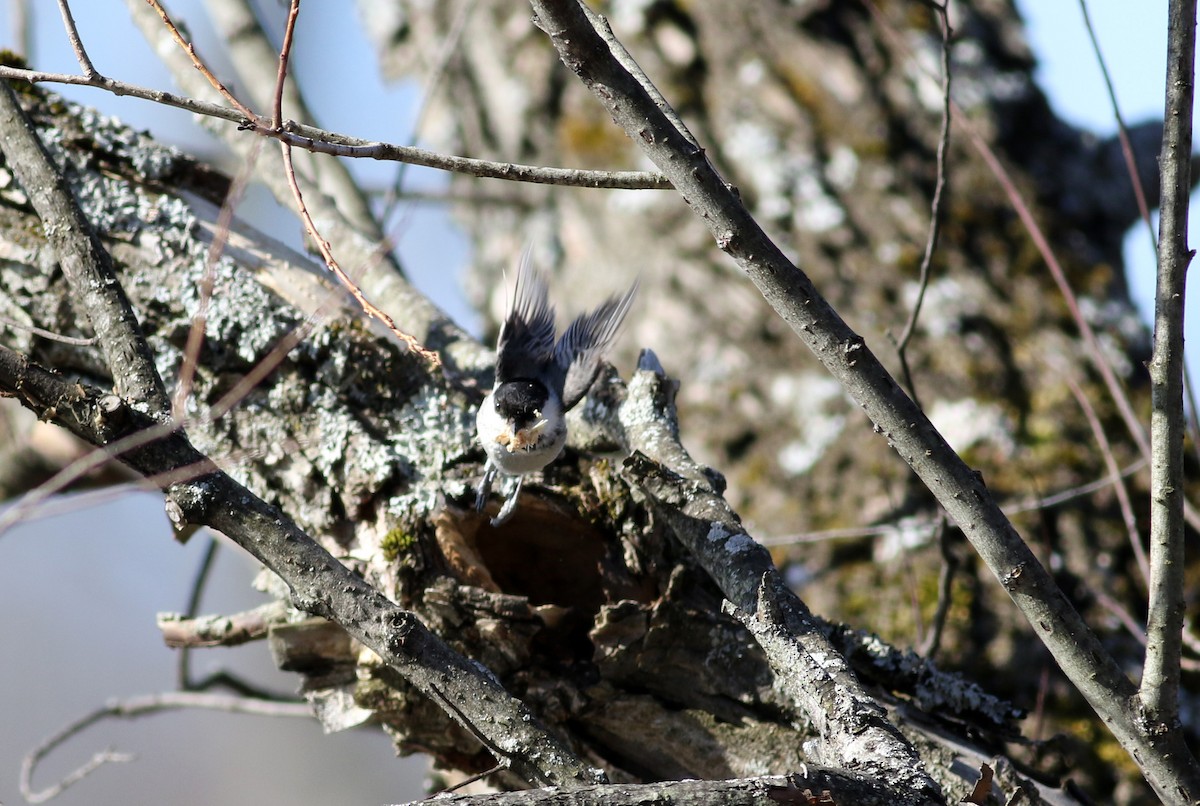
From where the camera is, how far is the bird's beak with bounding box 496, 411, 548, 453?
1.82m

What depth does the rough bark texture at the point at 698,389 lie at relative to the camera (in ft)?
5.29

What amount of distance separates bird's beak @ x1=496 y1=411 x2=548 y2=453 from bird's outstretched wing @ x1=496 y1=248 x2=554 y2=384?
0.23 m

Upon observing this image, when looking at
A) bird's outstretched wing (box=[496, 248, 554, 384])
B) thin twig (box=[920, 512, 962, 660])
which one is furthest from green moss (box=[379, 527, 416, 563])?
thin twig (box=[920, 512, 962, 660])

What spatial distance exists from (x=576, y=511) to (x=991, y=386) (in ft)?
5.28

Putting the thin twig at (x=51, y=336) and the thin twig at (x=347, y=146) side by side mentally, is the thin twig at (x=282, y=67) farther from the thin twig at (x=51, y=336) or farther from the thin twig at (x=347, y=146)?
the thin twig at (x=51, y=336)

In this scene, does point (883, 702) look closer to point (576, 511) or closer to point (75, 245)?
point (576, 511)

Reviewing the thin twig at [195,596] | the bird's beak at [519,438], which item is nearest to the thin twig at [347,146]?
the bird's beak at [519,438]

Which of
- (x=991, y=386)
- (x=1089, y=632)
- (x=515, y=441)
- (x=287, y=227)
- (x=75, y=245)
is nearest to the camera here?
(x=1089, y=632)

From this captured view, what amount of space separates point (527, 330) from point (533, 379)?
0.44 feet

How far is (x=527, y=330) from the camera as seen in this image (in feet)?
7.38

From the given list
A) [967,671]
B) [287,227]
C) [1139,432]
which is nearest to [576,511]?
[1139,432]

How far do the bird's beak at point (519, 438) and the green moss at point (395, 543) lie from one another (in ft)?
0.83

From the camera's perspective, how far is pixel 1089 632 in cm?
123

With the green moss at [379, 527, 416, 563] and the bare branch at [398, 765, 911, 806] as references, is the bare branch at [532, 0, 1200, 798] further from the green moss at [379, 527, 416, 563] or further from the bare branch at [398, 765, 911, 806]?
the green moss at [379, 527, 416, 563]
